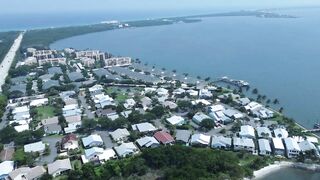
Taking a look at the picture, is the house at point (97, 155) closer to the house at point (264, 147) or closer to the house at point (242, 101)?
the house at point (264, 147)

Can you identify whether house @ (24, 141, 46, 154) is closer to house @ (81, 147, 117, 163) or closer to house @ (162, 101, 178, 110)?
house @ (81, 147, 117, 163)

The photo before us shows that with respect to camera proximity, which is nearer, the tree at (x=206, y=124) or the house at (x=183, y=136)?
the house at (x=183, y=136)

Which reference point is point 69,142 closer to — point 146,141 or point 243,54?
point 146,141

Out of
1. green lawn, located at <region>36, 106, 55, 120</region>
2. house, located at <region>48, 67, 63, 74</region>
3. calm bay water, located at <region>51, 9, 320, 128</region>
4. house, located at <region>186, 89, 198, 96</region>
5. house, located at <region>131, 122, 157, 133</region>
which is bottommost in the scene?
calm bay water, located at <region>51, 9, 320, 128</region>

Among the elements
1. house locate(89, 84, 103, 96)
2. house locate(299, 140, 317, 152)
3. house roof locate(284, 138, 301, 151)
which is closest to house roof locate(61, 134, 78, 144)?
house locate(89, 84, 103, 96)

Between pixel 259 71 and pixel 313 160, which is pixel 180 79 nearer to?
pixel 259 71

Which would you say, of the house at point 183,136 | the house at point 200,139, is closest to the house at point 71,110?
the house at point 183,136

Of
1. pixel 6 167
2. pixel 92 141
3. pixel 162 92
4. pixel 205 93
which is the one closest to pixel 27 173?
pixel 6 167
